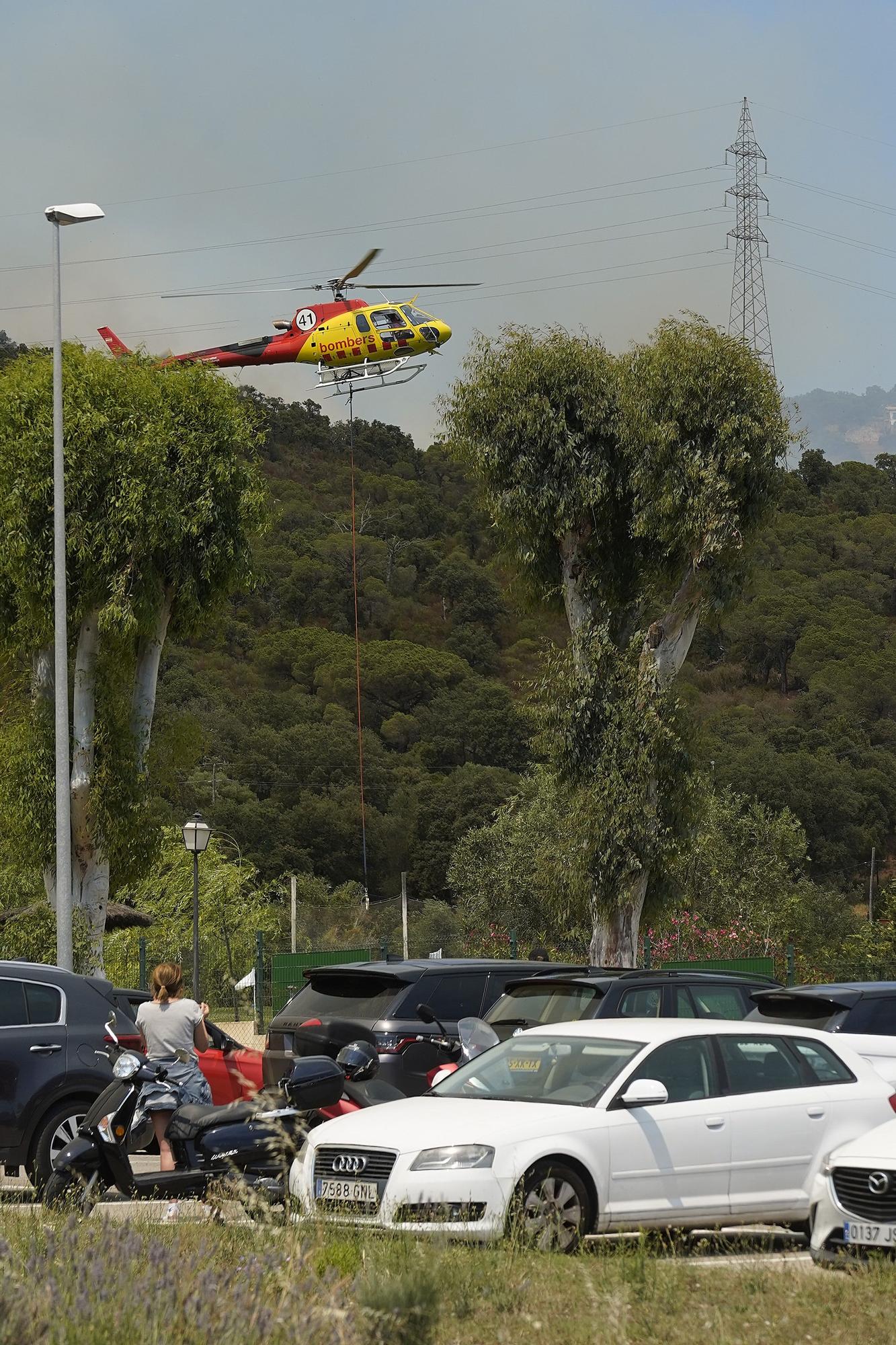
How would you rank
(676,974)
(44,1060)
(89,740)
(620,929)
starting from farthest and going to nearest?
(620,929), (89,740), (676,974), (44,1060)

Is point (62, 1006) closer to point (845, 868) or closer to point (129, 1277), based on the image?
point (129, 1277)

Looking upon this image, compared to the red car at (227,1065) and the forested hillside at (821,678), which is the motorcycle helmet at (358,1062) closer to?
the red car at (227,1065)

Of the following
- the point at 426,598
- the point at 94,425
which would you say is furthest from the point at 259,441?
the point at 426,598

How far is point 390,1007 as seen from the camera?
44.7 feet

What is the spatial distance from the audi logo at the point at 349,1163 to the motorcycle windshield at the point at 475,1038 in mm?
2711

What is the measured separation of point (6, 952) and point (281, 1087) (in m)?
15.8

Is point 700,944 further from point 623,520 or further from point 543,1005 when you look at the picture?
point 543,1005

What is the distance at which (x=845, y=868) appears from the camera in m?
86.9

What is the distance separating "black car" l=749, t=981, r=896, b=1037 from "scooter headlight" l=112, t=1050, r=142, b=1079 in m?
5.87


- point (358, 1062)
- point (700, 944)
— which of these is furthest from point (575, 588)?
point (358, 1062)

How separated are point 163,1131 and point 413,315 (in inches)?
1386

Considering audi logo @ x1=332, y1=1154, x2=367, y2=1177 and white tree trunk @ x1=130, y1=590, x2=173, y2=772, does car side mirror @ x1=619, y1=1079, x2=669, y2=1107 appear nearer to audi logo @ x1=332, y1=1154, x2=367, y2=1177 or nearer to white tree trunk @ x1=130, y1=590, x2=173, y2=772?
audi logo @ x1=332, y1=1154, x2=367, y2=1177

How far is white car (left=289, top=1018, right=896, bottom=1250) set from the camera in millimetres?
8523

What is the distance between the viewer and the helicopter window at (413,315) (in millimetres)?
42219
